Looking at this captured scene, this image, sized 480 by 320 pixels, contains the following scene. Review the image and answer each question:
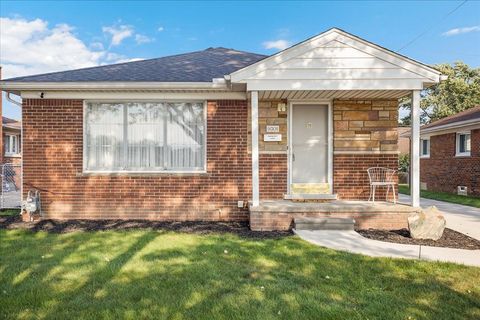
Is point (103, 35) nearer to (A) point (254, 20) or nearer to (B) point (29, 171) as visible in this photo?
(A) point (254, 20)

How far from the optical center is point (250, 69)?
23.0 ft

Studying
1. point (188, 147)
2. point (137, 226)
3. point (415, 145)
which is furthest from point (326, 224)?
point (137, 226)

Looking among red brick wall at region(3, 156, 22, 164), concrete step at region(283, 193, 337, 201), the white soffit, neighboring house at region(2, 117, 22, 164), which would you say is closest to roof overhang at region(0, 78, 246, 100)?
the white soffit

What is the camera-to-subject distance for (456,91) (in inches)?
1261

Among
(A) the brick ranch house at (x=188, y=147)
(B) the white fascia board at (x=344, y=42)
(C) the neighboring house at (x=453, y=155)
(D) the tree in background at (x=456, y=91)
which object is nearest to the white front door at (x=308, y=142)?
(A) the brick ranch house at (x=188, y=147)

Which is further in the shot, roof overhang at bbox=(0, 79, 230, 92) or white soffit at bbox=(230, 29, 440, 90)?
roof overhang at bbox=(0, 79, 230, 92)

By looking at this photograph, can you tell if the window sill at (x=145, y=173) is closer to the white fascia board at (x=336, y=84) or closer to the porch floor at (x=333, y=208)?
the porch floor at (x=333, y=208)

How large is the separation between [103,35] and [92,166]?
16.9 m

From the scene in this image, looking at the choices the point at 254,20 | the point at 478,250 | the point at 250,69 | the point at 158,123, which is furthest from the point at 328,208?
the point at 254,20

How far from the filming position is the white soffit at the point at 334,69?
7008 mm

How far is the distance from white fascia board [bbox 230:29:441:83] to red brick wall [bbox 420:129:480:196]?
919 cm

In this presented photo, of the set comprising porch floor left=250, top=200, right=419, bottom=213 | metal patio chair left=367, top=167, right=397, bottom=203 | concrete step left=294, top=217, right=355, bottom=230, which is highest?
metal patio chair left=367, top=167, right=397, bottom=203

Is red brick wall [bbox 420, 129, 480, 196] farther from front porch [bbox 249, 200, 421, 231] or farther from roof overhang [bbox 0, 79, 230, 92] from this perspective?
roof overhang [bbox 0, 79, 230, 92]

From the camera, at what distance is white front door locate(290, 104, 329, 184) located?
8.40m
